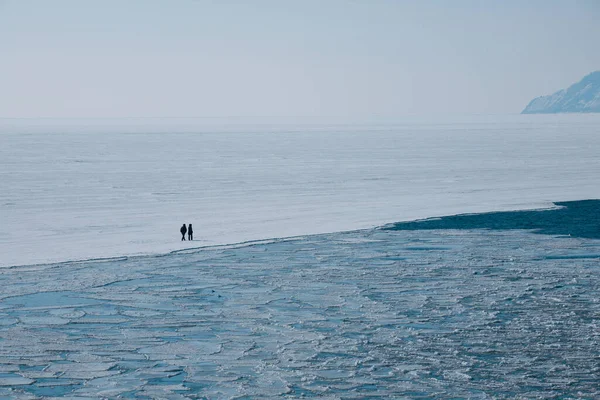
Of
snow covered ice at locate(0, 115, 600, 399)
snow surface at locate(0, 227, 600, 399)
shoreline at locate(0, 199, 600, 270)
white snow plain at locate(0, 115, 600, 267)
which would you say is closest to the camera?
snow surface at locate(0, 227, 600, 399)

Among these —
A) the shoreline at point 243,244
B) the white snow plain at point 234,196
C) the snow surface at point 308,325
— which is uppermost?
the white snow plain at point 234,196

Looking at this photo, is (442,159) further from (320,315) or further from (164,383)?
(164,383)

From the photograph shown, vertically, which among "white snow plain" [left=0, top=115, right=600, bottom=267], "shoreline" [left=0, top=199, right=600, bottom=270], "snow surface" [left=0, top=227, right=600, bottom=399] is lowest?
"snow surface" [left=0, top=227, right=600, bottom=399]

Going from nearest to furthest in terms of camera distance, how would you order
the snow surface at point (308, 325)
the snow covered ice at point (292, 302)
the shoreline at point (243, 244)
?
the snow surface at point (308, 325) < the snow covered ice at point (292, 302) < the shoreline at point (243, 244)

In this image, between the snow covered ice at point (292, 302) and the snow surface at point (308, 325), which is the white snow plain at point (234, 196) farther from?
the snow surface at point (308, 325)

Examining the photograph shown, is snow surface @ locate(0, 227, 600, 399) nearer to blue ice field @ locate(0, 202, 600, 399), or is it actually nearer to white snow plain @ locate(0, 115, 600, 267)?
blue ice field @ locate(0, 202, 600, 399)

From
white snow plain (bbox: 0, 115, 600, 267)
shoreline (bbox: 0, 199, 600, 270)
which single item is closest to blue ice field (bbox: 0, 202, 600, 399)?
shoreline (bbox: 0, 199, 600, 270)

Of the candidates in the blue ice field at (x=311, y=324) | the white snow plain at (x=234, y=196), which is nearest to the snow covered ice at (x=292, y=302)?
the blue ice field at (x=311, y=324)
